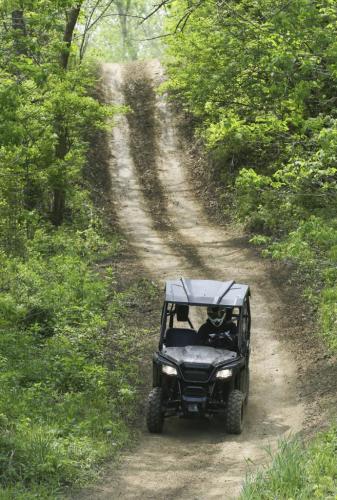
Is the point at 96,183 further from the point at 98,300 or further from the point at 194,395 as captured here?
the point at 194,395

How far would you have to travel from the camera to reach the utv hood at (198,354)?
11562 millimetres

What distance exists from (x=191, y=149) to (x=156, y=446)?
26.3 m

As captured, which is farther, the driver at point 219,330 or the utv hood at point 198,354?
the driver at point 219,330

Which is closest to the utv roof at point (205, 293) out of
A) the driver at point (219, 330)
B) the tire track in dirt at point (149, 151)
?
the driver at point (219, 330)

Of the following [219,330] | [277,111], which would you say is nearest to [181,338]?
[219,330]

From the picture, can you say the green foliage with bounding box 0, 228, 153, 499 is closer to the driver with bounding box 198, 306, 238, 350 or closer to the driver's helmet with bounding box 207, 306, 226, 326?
the driver with bounding box 198, 306, 238, 350

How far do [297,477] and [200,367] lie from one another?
3.42m

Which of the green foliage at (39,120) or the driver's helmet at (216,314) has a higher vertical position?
the green foliage at (39,120)

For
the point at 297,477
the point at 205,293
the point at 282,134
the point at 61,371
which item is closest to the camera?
the point at 297,477

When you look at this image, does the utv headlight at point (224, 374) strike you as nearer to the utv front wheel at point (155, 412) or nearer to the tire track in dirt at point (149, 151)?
the utv front wheel at point (155, 412)

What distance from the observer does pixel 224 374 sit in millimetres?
11531

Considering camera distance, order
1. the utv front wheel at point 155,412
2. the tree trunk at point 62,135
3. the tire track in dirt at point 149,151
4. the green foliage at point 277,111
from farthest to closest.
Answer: the tire track in dirt at point 149,151
the tree trunk at point 62,135
the green foliage at point 277,111
the utv front wheel at point 155,412

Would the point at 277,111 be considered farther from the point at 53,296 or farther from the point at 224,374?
the point at 224,374

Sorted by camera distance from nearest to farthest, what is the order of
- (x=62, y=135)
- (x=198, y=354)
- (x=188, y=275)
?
1. (x=198, y=354)
2. (x=188, y=275)
3. (x=62, y=135)
